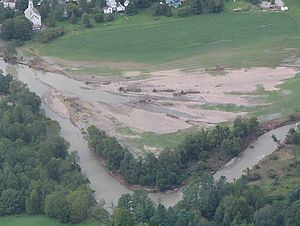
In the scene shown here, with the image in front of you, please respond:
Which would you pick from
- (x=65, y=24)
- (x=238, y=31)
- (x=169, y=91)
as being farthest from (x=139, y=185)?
(x=65, y=24)

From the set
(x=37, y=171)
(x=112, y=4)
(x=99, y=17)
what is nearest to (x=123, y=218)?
(x=37, y=171)

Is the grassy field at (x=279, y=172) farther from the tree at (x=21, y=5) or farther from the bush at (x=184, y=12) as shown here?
the tree at (x=21, y=5)

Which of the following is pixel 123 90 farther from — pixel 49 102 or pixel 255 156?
pixel 255 156

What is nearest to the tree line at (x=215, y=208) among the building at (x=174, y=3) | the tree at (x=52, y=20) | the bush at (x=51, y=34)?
the bush at (x=51, y=34)

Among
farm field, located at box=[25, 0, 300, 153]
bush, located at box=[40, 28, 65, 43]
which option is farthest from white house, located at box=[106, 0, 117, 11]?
bush, located at box=[40, 28, 65, 43]

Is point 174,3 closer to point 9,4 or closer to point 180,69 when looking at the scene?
point 180,69
